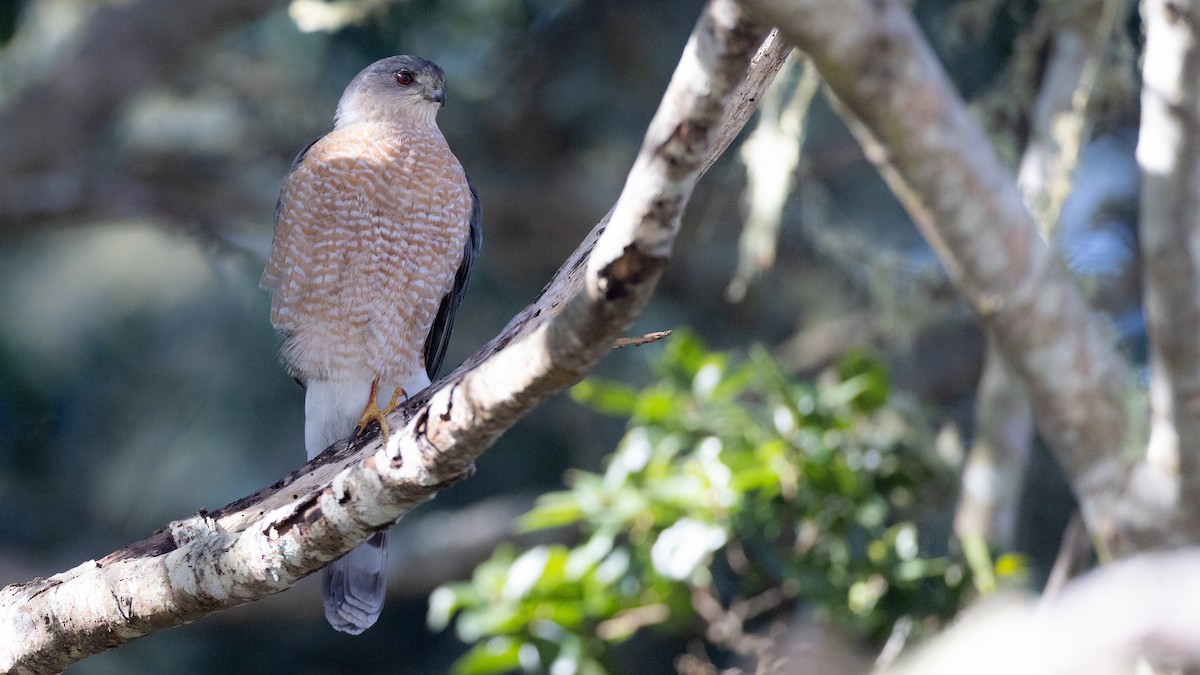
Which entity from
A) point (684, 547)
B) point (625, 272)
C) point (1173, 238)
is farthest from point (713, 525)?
point (625, 272)

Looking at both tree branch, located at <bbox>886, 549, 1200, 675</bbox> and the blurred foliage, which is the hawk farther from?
tree branch, located at <bbox>886, 549, 1200, 675</bbox>

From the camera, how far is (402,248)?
3.59 m

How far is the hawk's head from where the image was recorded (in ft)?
13.2

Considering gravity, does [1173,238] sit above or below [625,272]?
above

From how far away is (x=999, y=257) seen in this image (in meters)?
3.00

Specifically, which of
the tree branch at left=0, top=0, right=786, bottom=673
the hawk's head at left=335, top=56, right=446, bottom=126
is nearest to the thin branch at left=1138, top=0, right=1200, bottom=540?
the tree branch at left=0, top=0, right=786, bottom=673

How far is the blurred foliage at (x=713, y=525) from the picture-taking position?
378cm

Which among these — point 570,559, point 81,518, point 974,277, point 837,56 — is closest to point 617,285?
point 837,56

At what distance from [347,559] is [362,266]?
0.85 m

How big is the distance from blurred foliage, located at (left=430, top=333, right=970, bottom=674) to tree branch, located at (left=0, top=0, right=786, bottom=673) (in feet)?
4.25

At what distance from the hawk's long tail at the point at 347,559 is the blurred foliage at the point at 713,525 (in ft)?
1.70

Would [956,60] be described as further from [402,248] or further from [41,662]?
[41,662]

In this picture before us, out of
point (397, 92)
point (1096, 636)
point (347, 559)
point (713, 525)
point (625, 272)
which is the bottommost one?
point (1096, 636)

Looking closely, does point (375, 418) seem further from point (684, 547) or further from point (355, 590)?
point (684, 547)
